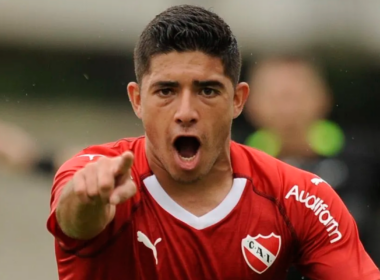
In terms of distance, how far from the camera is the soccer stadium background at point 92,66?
316 inches

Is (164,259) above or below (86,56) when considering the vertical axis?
below

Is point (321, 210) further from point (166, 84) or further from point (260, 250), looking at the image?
point (166, 84)

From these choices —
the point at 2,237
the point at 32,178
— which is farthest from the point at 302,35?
the point at 2,237

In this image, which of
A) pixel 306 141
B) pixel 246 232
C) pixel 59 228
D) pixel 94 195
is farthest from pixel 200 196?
pixel 306 141

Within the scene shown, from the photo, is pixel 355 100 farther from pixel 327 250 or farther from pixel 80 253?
pixel 80 253

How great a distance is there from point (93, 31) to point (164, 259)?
213 inches

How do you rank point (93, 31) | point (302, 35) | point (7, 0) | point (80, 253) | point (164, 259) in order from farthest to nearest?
1. point (7, 0)
2. point (93, 31)
3. point (302, 35)
4. point (164, 259)
5. point (80, 253)

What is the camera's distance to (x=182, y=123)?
3.97 metres

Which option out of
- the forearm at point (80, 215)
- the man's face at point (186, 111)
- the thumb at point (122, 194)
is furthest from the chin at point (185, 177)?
the thumb at point (122, 194)

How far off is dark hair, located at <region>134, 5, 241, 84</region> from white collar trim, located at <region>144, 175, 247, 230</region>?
0.43 meters

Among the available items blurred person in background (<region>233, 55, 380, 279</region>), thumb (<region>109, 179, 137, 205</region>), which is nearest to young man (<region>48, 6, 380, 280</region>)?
thumb (<region>109, 179, 137, 205</region>)

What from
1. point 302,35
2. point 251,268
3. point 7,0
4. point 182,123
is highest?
point 7,0

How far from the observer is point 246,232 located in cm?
417

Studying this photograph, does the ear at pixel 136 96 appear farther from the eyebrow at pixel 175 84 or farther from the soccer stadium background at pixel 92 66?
the soccer stadium background at pixel 92 66
